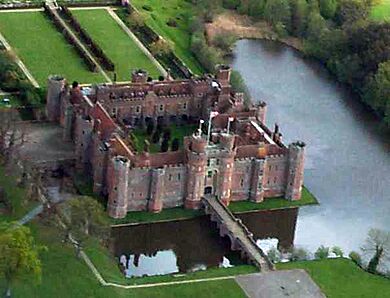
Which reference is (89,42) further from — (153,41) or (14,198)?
(14,198)

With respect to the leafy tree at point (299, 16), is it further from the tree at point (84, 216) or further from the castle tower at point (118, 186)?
the tree at point (84, 216)

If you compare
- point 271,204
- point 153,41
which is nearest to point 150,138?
point 271,204

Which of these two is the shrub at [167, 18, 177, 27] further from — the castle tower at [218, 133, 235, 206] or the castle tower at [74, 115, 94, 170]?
the castle tower at [218, 133, 235, 206]

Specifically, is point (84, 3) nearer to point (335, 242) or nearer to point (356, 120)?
point (356, 120)

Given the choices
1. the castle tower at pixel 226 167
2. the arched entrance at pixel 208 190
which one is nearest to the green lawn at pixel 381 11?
the castle tower at pixel 226 167

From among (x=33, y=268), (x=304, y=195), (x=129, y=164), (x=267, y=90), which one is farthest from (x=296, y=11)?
(x=33, y=268)

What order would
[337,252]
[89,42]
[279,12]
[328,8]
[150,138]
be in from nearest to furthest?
1. [337,252]
2. [150,138]
3. [89,42]
4. [279,12]
5. [328,8]

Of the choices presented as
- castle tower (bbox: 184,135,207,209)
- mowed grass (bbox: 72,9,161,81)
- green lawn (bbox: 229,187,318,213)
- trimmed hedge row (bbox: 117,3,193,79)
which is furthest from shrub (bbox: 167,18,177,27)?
castle tower (bbox: 184,135,207,209)
